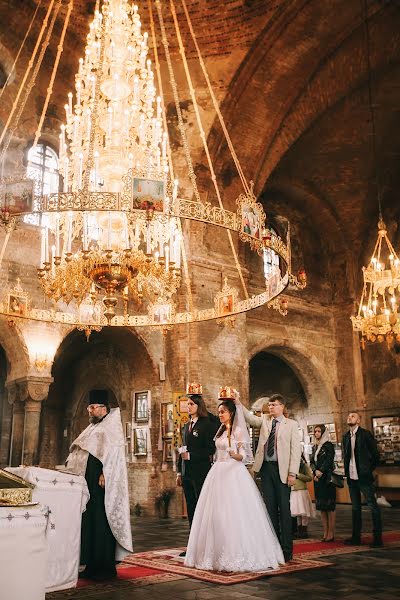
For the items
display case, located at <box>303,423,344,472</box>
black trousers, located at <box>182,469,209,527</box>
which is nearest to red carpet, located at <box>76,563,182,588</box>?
black trousers, located at <box>182,469,209,527</box>

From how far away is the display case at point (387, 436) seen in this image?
1744 cm

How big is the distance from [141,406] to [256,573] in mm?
9201

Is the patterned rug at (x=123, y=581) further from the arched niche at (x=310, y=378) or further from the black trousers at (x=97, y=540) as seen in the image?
the arched niche at (x=310, y=378)

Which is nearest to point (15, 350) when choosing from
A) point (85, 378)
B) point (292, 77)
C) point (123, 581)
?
point (85, 378)

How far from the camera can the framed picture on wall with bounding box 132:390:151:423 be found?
14.2m

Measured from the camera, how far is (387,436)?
1788 cm

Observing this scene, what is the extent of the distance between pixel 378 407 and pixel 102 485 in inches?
564

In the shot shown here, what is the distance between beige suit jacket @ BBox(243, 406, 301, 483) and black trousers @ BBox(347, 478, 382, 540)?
1676mm

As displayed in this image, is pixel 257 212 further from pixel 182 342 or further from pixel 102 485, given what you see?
pixel 182 342

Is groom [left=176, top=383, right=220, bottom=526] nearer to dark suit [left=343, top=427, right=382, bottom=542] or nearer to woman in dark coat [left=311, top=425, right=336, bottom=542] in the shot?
woman in dark coat [left=311, top=425, right=336, bottom=542]

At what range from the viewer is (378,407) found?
59.8ft

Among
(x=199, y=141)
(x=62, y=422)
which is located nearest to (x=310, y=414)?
(x=62, y=422)

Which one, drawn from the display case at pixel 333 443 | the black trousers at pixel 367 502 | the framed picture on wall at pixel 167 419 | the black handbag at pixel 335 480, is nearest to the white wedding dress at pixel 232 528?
the black trousers at pixel 367 502

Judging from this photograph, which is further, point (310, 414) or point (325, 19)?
point (310, 414)
